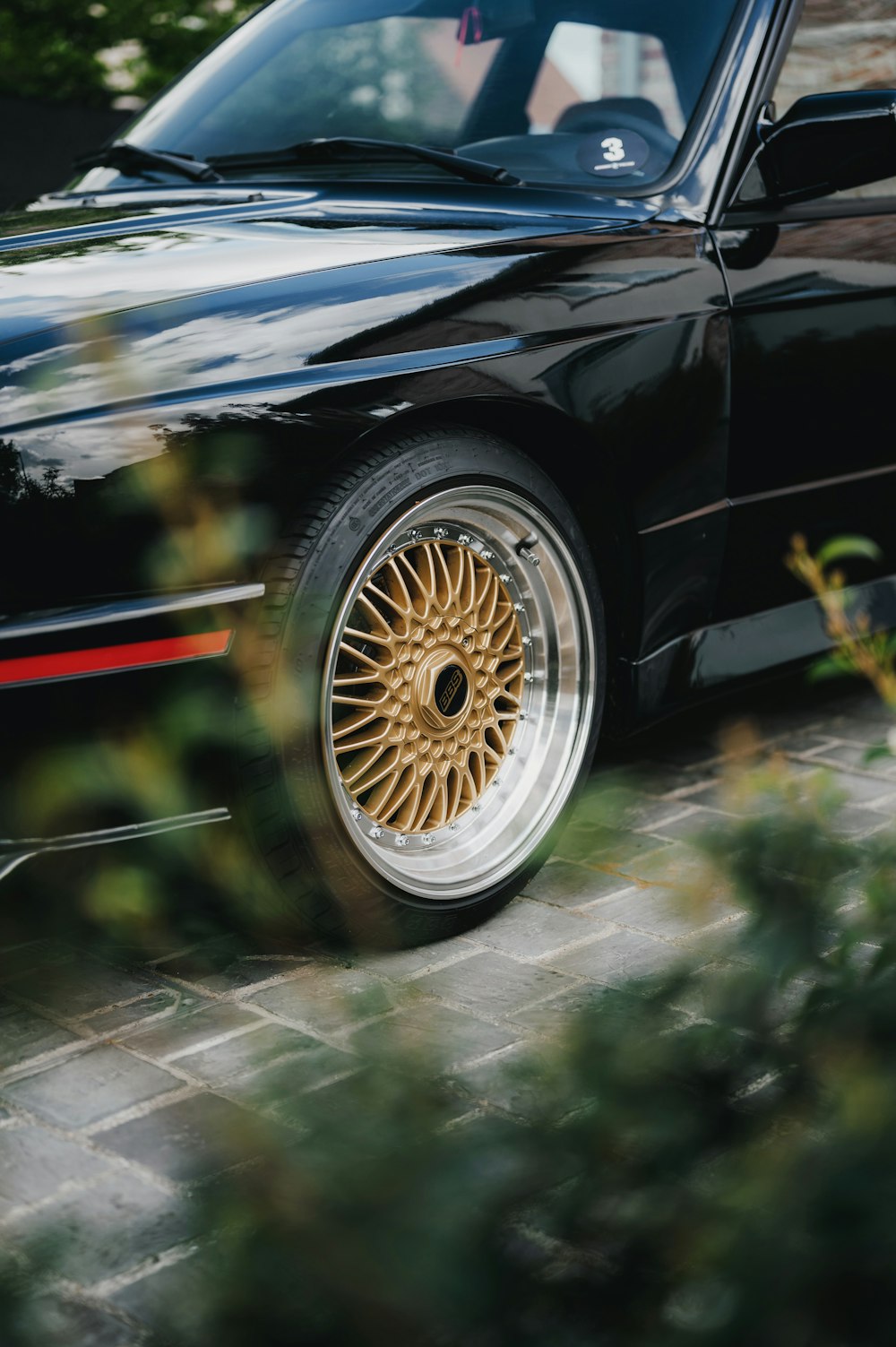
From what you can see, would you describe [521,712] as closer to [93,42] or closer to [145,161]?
[145,161]

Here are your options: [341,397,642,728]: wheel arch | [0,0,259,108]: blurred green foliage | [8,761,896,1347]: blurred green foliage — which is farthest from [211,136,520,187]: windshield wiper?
[0,0,259,108]: blurred green foliage

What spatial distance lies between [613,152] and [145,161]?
3.85ft

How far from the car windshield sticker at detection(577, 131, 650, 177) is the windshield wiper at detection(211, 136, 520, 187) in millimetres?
177

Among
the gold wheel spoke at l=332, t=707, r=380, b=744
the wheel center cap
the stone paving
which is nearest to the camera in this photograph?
the stone paving

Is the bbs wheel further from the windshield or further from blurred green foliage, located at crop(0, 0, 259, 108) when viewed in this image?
blurred green foliage, located at crop(0, 0, 259, 108)

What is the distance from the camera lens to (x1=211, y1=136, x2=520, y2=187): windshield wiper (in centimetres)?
321

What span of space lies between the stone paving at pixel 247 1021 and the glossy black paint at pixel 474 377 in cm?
39

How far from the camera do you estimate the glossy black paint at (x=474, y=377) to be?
6.95 feet

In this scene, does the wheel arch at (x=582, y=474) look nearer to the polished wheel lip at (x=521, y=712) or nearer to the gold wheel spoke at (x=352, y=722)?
the polished wheel lip at (x=521, y=712)

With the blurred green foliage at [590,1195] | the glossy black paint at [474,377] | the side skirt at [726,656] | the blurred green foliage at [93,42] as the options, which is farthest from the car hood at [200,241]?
Answer: the blurred green foliage at [93,42]

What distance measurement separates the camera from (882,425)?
337cm

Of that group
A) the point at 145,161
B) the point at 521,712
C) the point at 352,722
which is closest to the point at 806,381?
the point at 521,712

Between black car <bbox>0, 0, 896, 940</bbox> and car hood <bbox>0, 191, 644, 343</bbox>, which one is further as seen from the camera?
car hood <bbox>0, 191, 644, 343</bbox>

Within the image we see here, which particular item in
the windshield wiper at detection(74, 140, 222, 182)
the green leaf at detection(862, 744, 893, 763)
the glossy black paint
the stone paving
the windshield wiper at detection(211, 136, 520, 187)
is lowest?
the stone paving
